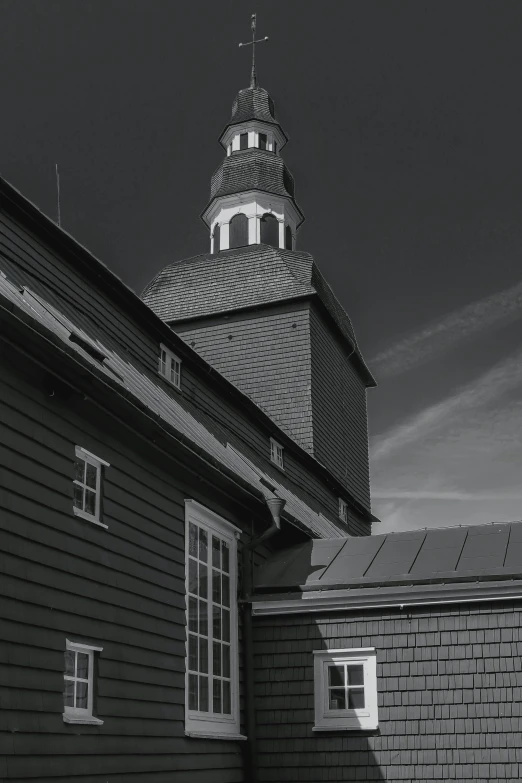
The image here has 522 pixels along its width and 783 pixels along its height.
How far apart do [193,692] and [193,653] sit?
46 centimetres

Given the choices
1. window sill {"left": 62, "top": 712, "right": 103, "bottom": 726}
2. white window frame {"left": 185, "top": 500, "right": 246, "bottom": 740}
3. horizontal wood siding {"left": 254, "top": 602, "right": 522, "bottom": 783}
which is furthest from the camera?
horizontal wood siding {"left": 254, "top": 602, "right": 522, "bottom": 783}

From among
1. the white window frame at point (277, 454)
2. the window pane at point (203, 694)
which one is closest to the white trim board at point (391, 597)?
the window pane at point (203, 694)

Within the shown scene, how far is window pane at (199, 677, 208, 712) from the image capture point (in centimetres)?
1177

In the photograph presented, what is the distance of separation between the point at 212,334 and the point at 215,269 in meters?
2.09

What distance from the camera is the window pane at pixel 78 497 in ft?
32.3

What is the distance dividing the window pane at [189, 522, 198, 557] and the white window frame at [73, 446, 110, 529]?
2.16 meters

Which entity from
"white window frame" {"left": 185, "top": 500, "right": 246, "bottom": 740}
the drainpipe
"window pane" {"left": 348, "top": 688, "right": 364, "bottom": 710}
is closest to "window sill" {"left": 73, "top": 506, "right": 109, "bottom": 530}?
"white window frame" {"left": 185, "top": 500, "right": 246, "bottom": 740}

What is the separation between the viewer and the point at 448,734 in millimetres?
11953

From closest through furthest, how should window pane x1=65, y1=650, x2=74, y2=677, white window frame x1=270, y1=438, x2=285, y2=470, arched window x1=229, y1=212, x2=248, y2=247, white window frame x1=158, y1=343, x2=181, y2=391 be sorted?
window pane x1=65, y1=650, x2=74, y2=677 < white window frame x1=158, y1=343, x2=181, y2=391 < white window frame x1=270, y1=438, x2=285, y2=470 < arched window x1=229, y1=212, x2=248, y2=247

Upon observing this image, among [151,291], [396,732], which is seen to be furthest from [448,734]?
[151,291]

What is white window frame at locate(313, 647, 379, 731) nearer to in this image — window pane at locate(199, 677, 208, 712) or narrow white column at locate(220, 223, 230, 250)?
window pane at locate(199, 677, 208, 712)

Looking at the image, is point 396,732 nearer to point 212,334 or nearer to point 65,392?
point 65,392

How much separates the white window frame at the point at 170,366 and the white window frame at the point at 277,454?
432 centimetres

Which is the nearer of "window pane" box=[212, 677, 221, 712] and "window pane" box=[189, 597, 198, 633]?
"window pane" box=[189, 597, 198, 633]
